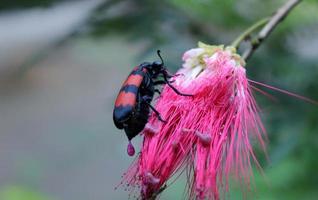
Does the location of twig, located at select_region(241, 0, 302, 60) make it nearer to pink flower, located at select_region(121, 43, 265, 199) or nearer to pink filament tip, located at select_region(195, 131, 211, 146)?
pink flower, located at select_region(121, 43, 265, 199)

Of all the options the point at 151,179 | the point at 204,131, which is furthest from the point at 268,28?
the point at 151,179

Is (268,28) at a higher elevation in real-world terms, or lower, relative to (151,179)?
higher

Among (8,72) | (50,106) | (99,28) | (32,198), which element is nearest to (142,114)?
(99,28)

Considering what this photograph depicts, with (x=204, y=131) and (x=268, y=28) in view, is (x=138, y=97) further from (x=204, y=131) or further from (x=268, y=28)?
(x=268, y=28)

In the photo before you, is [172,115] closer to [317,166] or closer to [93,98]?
[317,166]

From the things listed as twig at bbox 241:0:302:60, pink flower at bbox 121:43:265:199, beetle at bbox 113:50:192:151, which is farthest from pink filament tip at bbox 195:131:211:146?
twig at bbox 241:0:302:60

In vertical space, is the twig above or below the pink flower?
above
